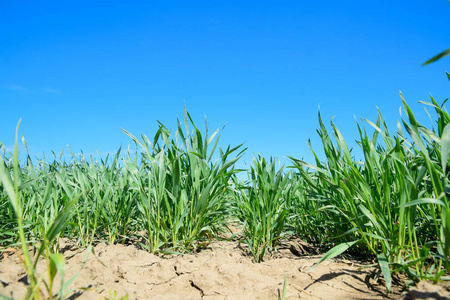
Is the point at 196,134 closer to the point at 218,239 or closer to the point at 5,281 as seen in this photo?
the point at 218,239

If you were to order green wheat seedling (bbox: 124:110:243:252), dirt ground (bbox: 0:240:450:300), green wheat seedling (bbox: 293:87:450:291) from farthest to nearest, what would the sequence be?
green wheat seedling (bbox: 124:110:243:252)
dirt ground (bbox: 0:240:450:300)
green wheat seedling (bbox: 293:87:450:291)

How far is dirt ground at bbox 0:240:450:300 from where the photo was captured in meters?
1.40

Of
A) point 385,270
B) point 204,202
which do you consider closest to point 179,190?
point 204,202

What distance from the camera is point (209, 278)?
1.55 metres

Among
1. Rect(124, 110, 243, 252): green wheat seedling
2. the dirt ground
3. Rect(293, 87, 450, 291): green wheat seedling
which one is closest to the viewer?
Rect(293, 87, 450, 291): green wheat seedling

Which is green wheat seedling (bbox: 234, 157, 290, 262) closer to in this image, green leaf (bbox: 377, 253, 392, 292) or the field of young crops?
the field of young crops

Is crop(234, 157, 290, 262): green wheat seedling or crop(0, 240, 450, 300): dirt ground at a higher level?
crop(234, 157, 290, 262): green wheat seedling

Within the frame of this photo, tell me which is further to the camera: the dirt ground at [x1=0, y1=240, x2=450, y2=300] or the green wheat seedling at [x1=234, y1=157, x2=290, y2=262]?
the green wheat seedling at [x1=234, y1=157, x2=290, y2=262]

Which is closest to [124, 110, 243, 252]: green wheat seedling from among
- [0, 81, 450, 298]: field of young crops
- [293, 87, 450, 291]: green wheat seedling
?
[0, 81, 450, 298]: field of young crops

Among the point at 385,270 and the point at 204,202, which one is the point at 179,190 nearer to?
the point at 204,202

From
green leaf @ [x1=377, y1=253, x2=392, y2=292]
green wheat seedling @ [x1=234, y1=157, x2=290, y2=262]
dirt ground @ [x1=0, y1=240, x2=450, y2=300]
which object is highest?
green wheat seedling @ [x1=234, y1=157, x2=290, y2=262]

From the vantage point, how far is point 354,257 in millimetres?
1840

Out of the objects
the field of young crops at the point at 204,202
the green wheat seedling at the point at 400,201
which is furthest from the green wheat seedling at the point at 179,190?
the green wheat seedling at the point at 400,201

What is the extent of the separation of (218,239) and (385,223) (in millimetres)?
1074
